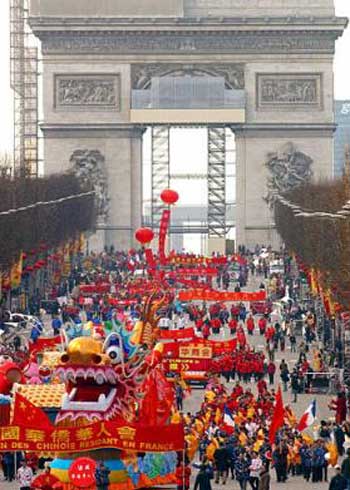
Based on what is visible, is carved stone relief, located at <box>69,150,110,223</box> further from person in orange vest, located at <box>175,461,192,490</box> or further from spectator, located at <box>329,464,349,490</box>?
spectator, located at <box>329,464,349,490</box>

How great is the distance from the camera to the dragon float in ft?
117

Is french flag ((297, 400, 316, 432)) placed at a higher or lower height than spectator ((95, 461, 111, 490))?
higher

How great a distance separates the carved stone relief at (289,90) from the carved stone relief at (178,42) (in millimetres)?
1330

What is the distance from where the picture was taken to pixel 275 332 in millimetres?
66250

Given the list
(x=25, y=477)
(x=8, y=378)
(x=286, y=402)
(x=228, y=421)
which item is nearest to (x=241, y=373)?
(x=286, y=402)

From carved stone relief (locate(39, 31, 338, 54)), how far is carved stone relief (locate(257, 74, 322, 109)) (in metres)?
1.33

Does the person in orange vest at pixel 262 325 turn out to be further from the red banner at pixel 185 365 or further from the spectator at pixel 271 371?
the red banner at pixel 185 365

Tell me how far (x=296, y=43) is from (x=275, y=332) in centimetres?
4979

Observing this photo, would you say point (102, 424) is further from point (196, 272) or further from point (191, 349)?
point (196, 272)

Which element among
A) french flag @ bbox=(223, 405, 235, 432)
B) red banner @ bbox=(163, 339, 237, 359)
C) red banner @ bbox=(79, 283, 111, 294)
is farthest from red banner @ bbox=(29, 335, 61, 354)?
red banner @ bbox=(79, 283, 111, 294)

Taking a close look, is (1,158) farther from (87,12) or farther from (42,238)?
(42,238)

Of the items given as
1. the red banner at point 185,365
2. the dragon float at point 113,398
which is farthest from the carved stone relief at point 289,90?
the dragon float at point 113,398

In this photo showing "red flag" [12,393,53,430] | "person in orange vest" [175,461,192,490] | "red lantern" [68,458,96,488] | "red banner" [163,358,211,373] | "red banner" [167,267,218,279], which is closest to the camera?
"red lantern" [68,458,96,488]

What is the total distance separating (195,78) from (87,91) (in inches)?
213
